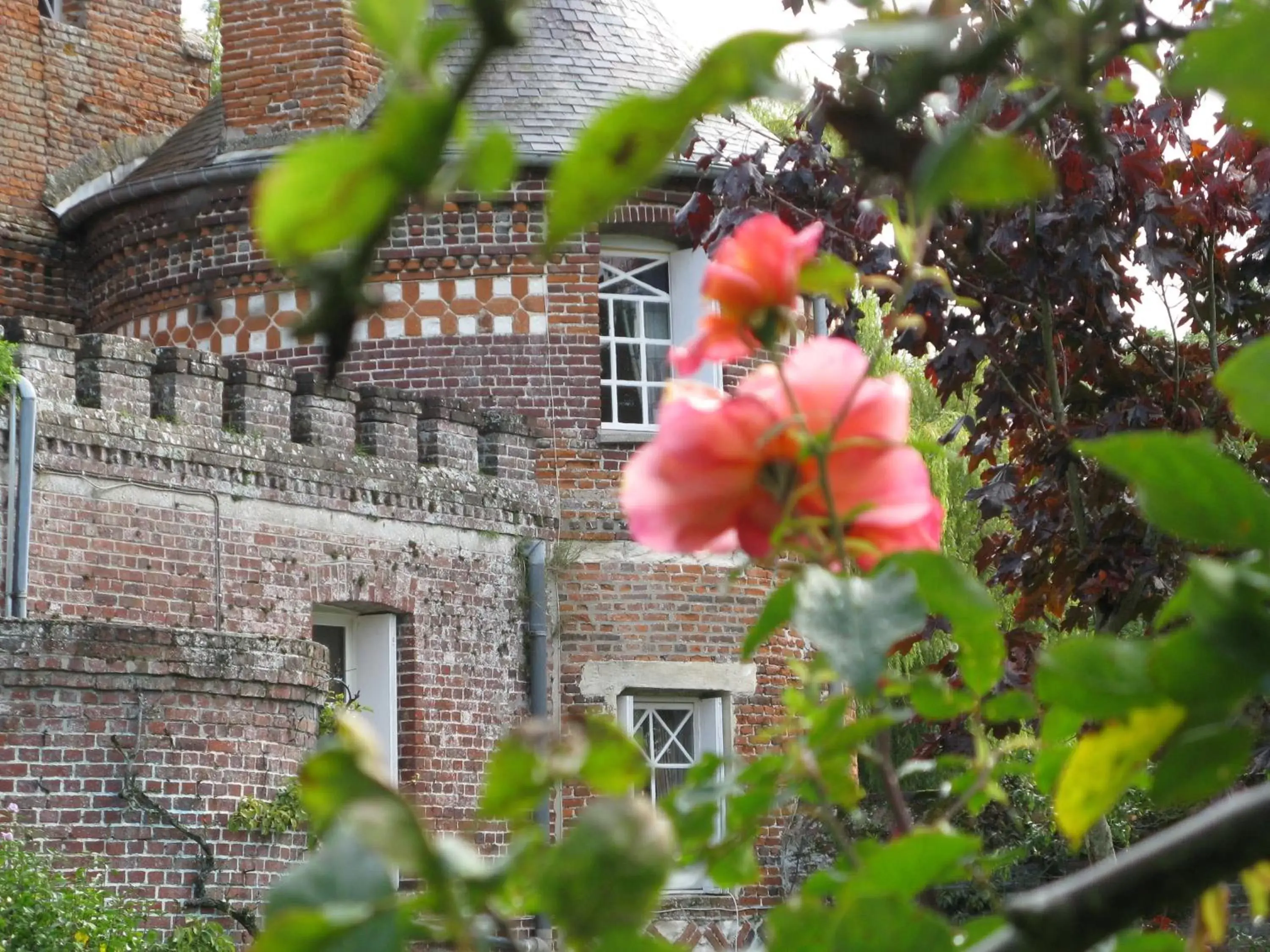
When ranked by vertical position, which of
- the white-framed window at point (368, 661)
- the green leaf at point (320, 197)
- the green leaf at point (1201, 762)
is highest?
the white-framed window at point (368, 661)

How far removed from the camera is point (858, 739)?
3.47ft

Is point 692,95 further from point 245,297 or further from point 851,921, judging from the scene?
point 245,297

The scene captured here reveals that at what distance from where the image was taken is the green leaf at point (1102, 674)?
81 cm

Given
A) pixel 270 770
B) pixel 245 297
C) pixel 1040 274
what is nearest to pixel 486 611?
pixel 245 297

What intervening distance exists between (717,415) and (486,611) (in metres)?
12.3

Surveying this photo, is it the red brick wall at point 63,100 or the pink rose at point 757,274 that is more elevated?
the red brick wall at point 63,100

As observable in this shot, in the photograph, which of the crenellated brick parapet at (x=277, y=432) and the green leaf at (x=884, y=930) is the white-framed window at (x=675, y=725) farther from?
the green leaf at (x=884, y=930)

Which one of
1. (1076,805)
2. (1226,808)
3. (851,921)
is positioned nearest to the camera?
(1226,808)

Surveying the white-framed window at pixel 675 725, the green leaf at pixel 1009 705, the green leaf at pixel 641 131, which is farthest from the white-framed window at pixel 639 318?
the green leaf at pixel 641 131

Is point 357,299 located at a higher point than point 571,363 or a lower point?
lower

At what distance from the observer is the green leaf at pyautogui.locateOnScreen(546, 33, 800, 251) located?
713 millimetres

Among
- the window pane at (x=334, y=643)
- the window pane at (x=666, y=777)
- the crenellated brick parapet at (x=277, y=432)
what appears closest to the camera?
the crenellated brick parapet at (x=277, y=432)

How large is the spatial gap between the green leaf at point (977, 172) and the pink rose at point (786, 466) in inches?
12.8

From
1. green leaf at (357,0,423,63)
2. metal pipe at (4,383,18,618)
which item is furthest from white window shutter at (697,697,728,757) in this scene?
green leaf at (357,0,423,63)
